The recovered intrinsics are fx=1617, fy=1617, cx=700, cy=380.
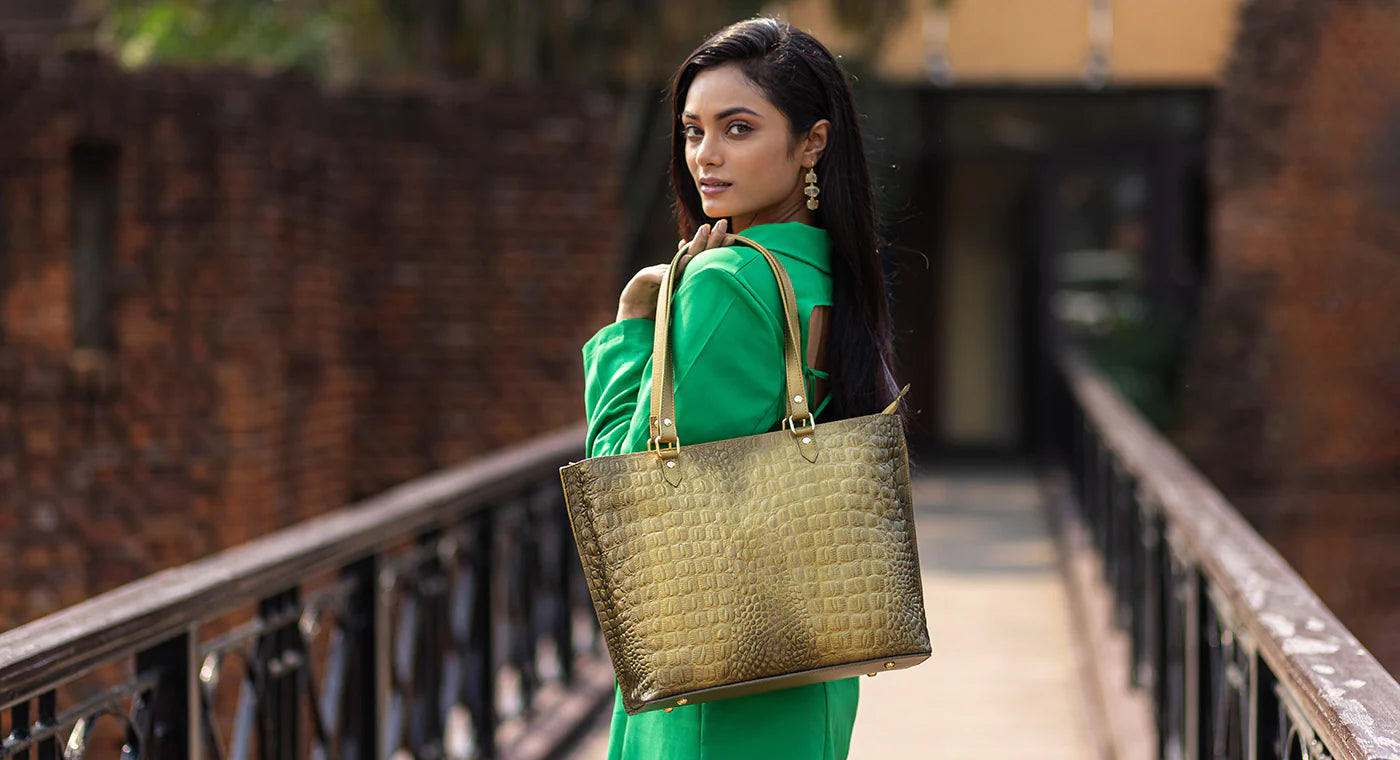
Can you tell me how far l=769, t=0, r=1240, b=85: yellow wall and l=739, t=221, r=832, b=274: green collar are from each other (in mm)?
9508

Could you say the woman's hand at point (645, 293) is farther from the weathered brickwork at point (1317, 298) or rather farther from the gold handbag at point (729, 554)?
the weathered brickwork at point (1317, 298)

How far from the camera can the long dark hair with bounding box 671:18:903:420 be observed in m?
2.04

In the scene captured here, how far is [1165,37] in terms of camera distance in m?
11.5

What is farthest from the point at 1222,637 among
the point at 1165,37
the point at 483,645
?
the point at 1165,37

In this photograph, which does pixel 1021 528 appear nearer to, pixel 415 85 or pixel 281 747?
pixel 415 85

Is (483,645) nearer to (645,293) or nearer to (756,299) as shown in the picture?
(645,293)

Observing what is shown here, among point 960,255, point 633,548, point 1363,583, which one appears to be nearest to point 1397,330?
point 1363,583

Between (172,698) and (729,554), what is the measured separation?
4.50 ft

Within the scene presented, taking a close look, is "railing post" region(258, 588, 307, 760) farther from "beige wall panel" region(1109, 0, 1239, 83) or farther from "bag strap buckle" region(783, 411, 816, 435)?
"beige wall panel" region(1109, 0, 1239, 83)

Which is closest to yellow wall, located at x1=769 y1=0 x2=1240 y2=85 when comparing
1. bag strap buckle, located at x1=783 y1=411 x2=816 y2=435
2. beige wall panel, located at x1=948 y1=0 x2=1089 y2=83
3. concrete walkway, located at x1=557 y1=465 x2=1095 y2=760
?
beige wall panel, located at x1=948 y1=0 x2=1089 y2=83

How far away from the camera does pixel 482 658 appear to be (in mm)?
4734

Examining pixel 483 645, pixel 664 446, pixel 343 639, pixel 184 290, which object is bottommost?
pixel 483 645

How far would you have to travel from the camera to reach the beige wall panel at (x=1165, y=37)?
37.6ft

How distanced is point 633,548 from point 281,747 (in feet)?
6.06
